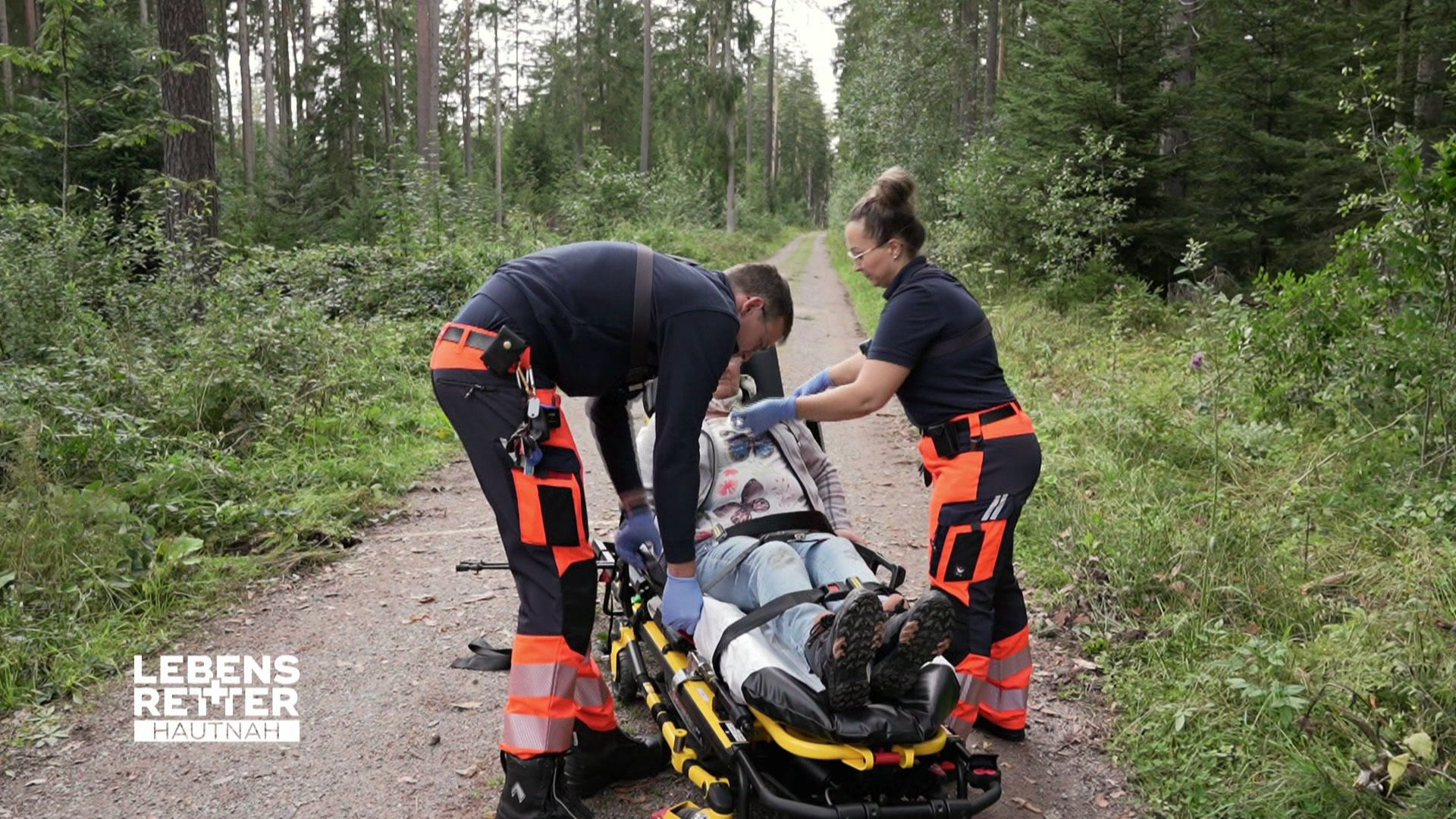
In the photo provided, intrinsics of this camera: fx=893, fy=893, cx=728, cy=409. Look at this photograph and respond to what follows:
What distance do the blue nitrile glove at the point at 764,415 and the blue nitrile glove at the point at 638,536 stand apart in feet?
1.81

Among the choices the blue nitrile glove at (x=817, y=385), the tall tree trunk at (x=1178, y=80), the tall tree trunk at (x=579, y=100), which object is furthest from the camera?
the tall tree trunk at (x=579, y=100)

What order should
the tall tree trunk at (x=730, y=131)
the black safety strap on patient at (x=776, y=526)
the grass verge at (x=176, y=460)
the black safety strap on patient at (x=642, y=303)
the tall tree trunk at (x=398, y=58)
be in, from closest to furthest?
the black safety strap on patient at (x=642, y=303)
the black safety strap on patient at (x=776, y=526)
the grass verge at (x=176, y=460)
the tall tree trunk at (x=398, y=58)
the tall tree trunk at (x=730, y=131)

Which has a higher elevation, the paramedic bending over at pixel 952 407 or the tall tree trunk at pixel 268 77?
the tall tree trunk at pixel 268 77

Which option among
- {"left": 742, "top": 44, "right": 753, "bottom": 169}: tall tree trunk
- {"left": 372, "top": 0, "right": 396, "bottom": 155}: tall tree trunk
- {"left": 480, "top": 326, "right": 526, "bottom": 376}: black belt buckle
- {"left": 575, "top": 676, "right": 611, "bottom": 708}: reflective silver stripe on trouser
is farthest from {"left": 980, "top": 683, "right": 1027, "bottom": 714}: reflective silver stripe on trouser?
{"left": 742, "top": 44, "right": 753, "bottom": 169}: tall tree trunk

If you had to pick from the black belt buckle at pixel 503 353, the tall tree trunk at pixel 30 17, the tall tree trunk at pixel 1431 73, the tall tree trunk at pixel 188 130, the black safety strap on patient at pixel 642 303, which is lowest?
the black belt buckle at pixel 503 353

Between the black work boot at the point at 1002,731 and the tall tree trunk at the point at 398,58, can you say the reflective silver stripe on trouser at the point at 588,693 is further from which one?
the tall tree trunk at the point at 398,58

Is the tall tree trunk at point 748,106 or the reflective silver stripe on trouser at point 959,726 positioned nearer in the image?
the reflective silver stripe on trouser at point 959,726

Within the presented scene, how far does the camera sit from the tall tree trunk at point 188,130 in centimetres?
920

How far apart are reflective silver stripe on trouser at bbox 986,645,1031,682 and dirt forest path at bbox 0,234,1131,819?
0.95ft

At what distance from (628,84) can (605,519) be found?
37595 mm

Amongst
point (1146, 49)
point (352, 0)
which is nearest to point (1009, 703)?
point (1146, 49)

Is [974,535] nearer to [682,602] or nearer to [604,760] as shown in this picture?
[682,602]

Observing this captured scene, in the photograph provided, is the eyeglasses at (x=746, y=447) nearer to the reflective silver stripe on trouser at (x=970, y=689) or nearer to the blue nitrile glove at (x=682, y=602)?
the blue nitrile glove at (x=682, y=602)

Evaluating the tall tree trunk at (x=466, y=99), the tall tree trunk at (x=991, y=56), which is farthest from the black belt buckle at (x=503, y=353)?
the tall tree trunk at (x=466, y=99)
